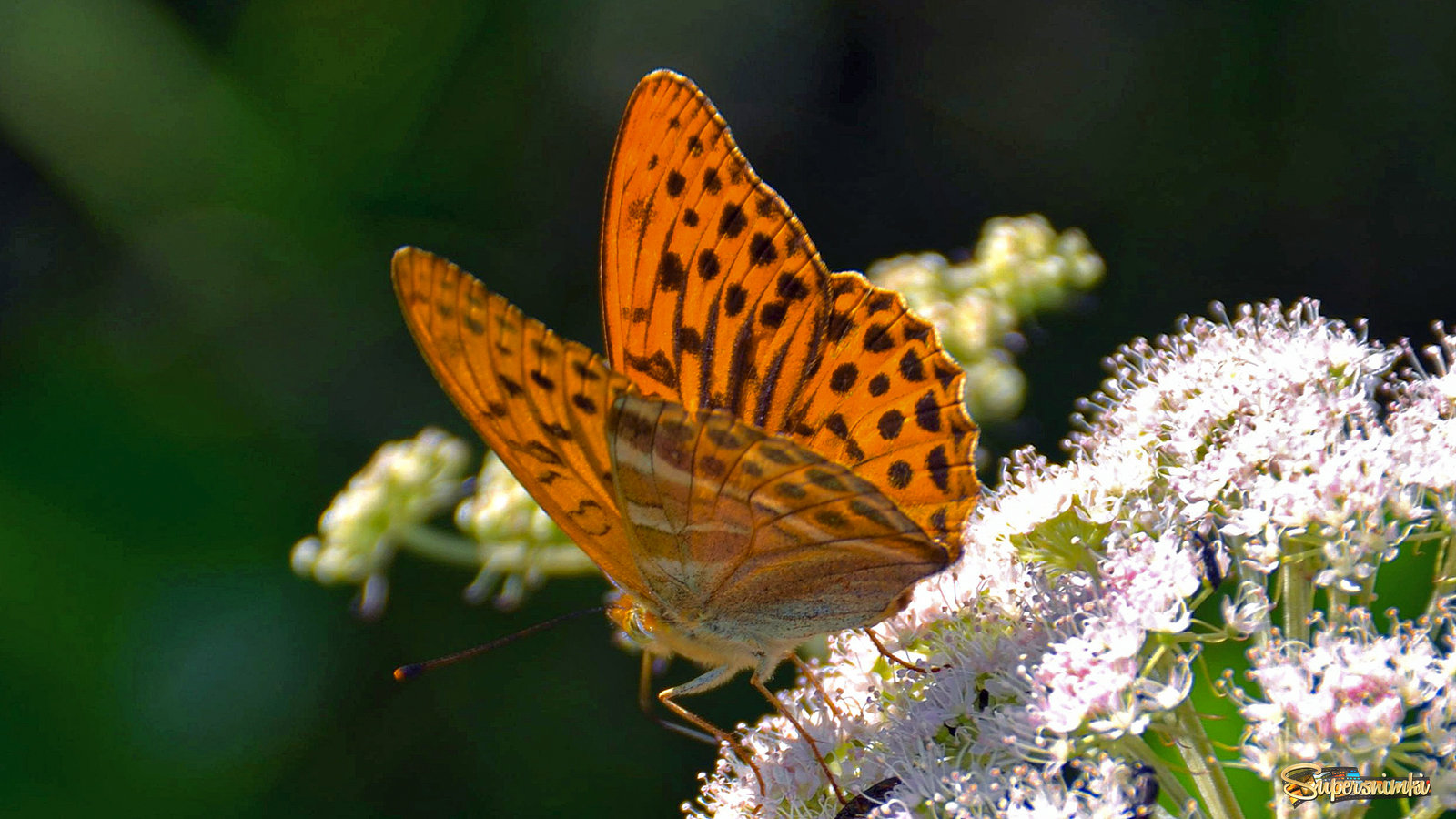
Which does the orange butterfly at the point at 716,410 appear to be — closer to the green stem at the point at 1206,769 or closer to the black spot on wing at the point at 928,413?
the black spot on wing at the point at 928,413

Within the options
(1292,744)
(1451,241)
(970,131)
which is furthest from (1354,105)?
(1292,744)

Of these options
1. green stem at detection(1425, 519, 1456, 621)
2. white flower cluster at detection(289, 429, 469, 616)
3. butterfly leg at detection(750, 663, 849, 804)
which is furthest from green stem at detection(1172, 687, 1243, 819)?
white flower cluster at detection(289, 429, 469, 616)

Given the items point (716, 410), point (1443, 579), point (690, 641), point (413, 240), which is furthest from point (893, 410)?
point (413, 240)

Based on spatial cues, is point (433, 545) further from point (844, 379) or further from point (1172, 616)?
point (1172, 616)

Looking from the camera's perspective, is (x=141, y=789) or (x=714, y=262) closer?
(x=714, y=262)

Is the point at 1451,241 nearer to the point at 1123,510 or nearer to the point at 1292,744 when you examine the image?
the point at 1123,510

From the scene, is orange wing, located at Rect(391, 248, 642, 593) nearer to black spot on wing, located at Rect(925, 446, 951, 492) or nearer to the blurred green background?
black spot on wing, located at Rect(925, 446, 951, 492)
